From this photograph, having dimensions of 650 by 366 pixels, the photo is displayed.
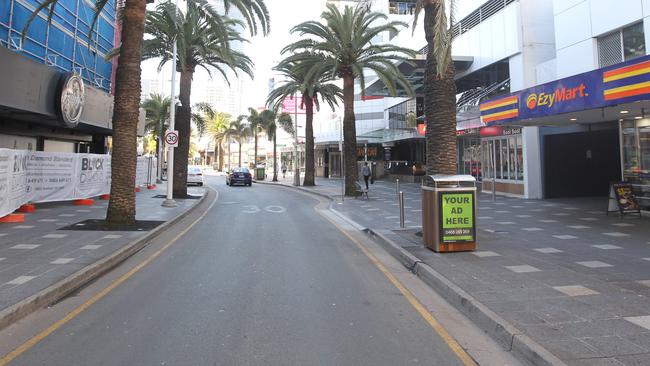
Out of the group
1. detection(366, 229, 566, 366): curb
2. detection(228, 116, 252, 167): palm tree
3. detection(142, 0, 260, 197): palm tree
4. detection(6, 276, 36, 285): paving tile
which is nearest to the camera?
detection(366, 229, 566, 366): curb

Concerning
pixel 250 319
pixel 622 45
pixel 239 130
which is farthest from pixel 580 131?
pixel 239 130

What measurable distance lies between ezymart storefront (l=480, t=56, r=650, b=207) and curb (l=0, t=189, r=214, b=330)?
11596 millimetres

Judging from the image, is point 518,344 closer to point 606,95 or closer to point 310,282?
point 310,282

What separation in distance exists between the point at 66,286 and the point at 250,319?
311cm

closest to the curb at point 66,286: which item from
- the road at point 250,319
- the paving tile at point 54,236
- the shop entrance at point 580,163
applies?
the road at point 250,319

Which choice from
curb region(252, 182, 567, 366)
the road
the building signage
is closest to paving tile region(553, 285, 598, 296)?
curb region(252, 182, 567, 366)

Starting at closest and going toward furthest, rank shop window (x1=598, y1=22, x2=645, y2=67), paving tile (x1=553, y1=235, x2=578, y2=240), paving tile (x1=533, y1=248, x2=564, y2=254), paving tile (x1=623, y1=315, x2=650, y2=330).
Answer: paving tile (x1=623, y1=315, x2=650, y2=330), paving tile (x1=533, y1=248, x2=564, y2=254), paving tile (x1=553, y1=235, x2=578, y2=240), shop window (x1=598, y1=22, x2=645, y2=67)

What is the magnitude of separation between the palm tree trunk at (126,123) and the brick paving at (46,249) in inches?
47.3

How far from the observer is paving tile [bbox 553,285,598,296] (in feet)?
20.2

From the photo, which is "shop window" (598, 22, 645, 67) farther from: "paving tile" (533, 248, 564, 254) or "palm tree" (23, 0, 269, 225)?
"palm tree" (23, 0, 269, 225)

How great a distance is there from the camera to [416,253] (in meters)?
9.27

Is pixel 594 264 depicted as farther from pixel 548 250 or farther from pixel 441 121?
pixel 441 121

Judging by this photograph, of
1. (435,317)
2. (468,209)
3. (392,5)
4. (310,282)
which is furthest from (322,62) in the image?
(392,5)

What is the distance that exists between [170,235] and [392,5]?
5485 centimetres
